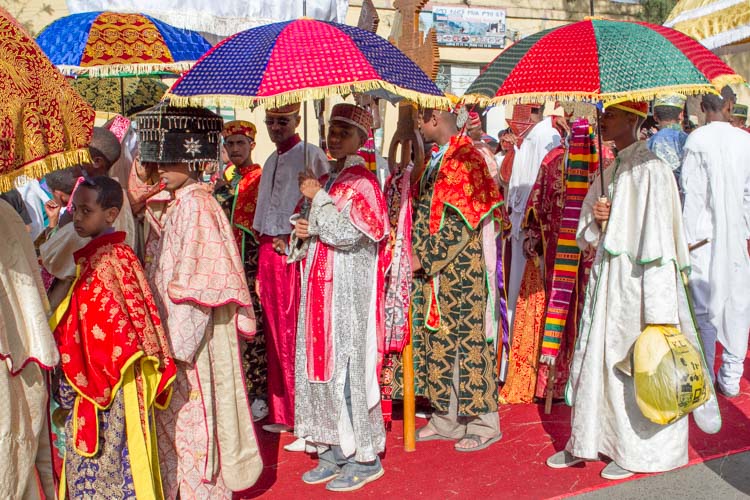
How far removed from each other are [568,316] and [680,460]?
1.44 m

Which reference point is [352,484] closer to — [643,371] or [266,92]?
[643,371]

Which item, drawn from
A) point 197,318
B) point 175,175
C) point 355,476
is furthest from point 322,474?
point 175,175

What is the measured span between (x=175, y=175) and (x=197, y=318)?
0.74 metres

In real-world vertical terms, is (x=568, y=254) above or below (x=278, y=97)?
below

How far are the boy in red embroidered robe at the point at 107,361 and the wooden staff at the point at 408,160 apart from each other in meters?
1.76

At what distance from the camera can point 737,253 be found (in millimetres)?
6117

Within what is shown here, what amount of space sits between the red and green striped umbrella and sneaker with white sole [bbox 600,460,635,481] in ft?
6.93

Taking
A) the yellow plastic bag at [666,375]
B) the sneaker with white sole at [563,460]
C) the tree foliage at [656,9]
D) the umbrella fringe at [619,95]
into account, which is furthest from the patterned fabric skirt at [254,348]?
the tree foliage at [656,9]

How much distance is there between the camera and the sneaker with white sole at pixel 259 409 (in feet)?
19.4

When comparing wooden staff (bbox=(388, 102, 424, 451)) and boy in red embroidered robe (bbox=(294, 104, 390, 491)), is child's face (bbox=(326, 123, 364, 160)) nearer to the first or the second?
boy in red embroidered robe (bbox=(294, 104, 390, 491))

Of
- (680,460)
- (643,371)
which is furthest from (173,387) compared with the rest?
(680,460)

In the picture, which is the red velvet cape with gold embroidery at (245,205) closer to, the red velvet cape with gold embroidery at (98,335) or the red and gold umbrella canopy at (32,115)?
the red velvet cape with gold embroidery at (98,335)

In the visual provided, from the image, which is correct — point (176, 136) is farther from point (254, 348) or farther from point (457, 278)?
point (254, 348)

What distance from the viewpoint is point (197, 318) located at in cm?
388
